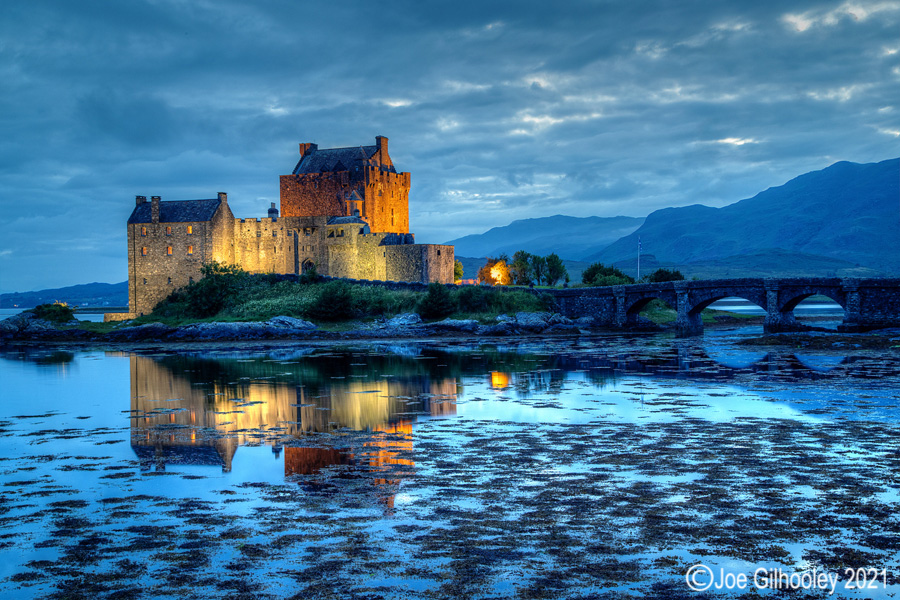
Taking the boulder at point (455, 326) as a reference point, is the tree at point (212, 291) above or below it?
above

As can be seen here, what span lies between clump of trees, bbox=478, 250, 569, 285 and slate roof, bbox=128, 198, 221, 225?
3219 centimetres

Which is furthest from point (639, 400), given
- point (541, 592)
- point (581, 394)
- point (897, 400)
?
point (541, 592)

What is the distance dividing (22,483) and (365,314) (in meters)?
49.6

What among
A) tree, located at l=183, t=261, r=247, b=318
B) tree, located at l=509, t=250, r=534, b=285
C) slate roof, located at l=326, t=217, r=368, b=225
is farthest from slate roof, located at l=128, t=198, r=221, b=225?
tree, located at l=509, t=250, r=534, b=285

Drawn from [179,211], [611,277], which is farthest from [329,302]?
[611,277]

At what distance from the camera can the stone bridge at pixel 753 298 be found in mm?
49969

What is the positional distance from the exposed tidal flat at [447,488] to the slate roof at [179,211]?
4835 cm

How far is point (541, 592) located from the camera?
748 centimetres

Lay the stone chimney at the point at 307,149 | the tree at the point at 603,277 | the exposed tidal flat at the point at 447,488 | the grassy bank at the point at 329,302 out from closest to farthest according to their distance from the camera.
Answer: the exposed tidal flat at the point at 447,488 < the grassy bank at the point at 329,302 < the tree at the point at 603,277 < the stone chimney at the point at 307,149

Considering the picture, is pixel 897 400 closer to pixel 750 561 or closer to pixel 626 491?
pixel 626 491

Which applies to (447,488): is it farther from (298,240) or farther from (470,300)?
(298,240)

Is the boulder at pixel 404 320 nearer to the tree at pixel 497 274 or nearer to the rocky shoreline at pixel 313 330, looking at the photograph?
the rocky shoreline at pixel 313 330

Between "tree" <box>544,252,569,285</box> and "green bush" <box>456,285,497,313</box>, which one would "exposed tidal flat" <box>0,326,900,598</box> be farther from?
"tree" <box>544,252,569,285</box>

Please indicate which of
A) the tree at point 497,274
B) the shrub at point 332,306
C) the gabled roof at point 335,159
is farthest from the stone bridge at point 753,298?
the gabled roof at point 335,159
